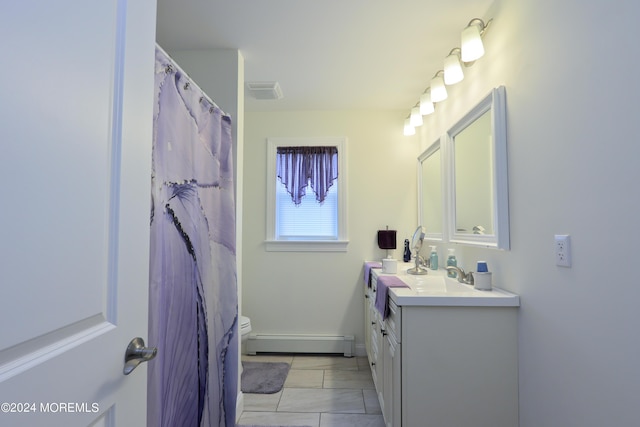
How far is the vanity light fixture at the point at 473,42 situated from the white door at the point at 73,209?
1.47 meters

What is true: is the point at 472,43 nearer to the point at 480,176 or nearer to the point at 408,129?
the point at 480,176

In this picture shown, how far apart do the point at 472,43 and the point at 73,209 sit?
1.78 metres

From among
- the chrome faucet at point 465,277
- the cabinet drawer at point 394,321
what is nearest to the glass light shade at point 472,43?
the chrome faucet at point 465,277

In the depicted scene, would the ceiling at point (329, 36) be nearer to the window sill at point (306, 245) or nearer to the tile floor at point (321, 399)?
the window sill at point (306, 245)

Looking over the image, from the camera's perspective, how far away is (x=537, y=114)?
126cm

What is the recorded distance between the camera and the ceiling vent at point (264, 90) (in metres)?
2.49

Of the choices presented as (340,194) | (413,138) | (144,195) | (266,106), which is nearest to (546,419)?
(144,195)

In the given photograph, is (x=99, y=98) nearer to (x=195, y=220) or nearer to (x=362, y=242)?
(x=195, y=220)

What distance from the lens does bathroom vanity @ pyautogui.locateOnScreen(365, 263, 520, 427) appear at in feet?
4.43

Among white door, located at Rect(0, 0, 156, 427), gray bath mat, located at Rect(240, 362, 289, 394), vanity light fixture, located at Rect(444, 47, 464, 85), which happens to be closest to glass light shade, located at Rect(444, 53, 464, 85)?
vanity light fixture, located at Rect(444, 47, 464, 85)

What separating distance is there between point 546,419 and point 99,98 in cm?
175

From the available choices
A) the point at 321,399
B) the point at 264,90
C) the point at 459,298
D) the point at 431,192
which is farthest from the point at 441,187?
the point at 321,399

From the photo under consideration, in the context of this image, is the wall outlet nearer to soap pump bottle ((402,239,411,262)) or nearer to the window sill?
soap pump bottle ((402,239,411,262))

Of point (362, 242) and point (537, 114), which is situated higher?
point (537, 114)
